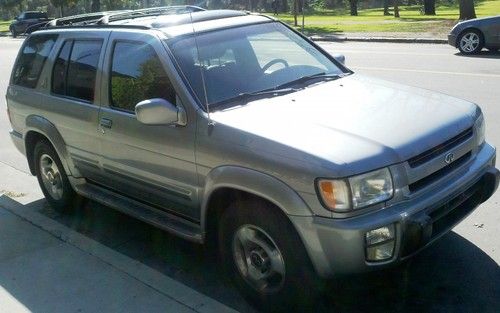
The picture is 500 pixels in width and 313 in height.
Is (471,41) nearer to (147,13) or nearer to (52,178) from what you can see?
(147,13)

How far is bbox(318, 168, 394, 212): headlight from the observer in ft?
9.88

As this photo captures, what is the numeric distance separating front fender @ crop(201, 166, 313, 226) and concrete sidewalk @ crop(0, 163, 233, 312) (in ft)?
2.42

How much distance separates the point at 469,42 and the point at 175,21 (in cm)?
1153

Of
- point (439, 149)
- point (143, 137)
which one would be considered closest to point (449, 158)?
point (439, 149)

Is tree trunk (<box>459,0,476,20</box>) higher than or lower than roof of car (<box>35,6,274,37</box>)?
lower

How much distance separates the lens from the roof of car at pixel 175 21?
434cm

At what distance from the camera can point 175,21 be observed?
14.6ft

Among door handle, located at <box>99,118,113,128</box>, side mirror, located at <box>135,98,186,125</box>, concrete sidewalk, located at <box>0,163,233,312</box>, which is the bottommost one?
concrete sidewalk, located at <box>0,163,233,312</box>

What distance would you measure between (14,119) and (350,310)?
13.5ft

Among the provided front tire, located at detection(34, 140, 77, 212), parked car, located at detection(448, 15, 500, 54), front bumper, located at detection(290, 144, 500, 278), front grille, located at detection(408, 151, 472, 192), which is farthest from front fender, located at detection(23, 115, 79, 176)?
parked car, located at detection(448, 15, 500, 54)

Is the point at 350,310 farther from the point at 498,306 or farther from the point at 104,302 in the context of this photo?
the point at 104,302

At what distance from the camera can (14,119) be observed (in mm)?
5918

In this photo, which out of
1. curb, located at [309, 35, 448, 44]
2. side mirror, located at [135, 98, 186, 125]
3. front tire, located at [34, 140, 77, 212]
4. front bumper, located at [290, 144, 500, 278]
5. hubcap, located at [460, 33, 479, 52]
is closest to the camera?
front bumper, located at [290, 144, 500, 278]

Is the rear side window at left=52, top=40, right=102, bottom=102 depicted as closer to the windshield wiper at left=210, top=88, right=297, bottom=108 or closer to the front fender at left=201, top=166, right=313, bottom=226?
the windshield wiper at left=210, top=88, right=297, bottom=108
